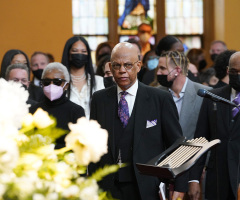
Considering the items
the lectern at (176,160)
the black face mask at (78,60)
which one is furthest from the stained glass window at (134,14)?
the lectern at (176,160)

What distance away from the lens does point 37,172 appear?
2131mm

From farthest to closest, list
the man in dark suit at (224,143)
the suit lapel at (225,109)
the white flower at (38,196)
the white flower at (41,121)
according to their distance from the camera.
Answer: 1. the suit lapel at (225,109)
2. the man in dark suit at (224,143)
3. the white flower at (41,121)
4. the white flower at (38,196)

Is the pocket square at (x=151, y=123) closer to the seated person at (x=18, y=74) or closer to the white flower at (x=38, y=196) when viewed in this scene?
the seated person at (x=18, y=74)

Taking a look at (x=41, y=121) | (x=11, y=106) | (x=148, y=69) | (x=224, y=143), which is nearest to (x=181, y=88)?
(x=224, y=143)

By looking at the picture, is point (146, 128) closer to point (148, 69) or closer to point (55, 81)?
point (55, 81)

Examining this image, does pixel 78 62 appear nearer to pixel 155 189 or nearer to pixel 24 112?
pixel 155 189

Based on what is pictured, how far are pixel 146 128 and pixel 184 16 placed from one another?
9556 millimetres

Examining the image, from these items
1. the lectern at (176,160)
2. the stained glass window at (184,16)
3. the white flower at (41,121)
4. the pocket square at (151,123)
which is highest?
the stained glass window at (184,16)

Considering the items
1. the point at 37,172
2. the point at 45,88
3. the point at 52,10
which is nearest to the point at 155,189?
the point at 45,88

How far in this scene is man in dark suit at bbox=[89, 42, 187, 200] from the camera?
15.9 feet

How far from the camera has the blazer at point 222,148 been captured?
211 inches

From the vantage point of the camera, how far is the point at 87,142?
6.83ft

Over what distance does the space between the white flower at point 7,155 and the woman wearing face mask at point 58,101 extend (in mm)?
3482

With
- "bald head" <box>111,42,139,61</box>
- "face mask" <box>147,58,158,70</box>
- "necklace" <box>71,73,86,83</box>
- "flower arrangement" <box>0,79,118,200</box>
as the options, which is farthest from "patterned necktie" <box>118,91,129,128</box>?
"face mask" <box>147,58,158,70</box>
